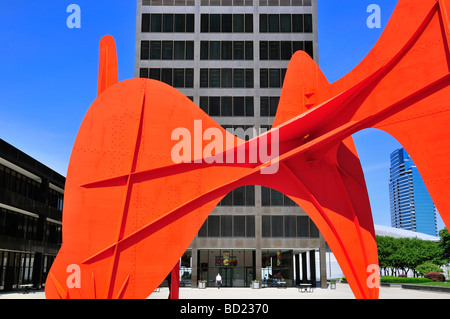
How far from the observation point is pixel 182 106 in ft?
44.7

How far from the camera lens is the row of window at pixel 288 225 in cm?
4406

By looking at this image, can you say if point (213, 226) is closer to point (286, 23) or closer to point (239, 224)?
point (239, 224)

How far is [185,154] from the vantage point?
13.3m

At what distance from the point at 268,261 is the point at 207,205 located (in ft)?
115

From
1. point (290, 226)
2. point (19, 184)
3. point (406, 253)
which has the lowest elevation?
point (406, 253)

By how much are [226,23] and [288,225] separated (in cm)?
2358

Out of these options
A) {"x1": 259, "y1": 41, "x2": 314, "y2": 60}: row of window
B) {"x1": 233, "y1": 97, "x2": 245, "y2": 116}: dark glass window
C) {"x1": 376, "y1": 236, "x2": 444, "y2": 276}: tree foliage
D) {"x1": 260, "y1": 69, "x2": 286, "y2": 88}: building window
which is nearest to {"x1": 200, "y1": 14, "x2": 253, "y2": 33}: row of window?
{"x1": 259, "y1": 41, "x2": 314, "y2": 60}: row of window

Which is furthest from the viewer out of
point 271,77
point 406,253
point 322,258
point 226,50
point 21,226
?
point 406,253

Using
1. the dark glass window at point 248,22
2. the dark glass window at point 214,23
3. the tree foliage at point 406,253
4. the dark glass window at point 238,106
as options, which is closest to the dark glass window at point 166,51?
the dark glass window at point 214,23

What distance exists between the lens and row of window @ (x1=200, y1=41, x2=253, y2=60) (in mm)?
46656

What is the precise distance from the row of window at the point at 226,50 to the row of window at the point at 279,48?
1.35m

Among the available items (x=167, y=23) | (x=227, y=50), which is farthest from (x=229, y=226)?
(x=167, y=23)

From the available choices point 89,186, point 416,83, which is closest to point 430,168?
point 416,83
